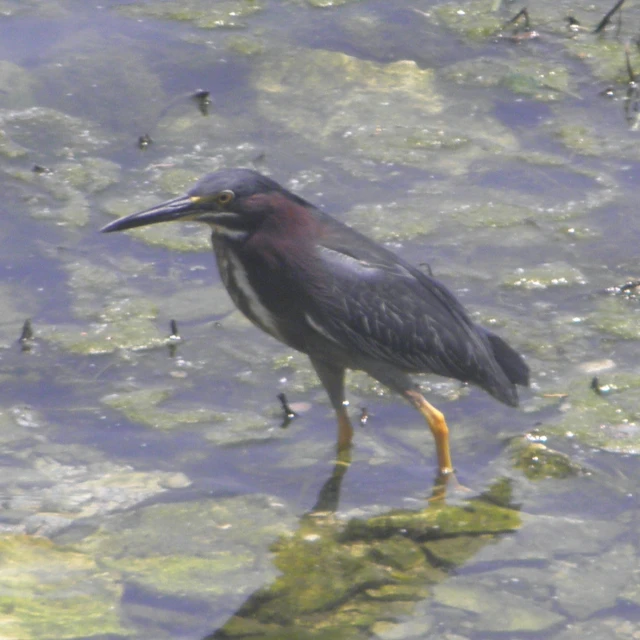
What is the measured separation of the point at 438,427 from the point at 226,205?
1204 mm

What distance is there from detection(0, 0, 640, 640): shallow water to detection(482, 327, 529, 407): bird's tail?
8.5 inches

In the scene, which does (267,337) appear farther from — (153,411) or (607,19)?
(607,19)

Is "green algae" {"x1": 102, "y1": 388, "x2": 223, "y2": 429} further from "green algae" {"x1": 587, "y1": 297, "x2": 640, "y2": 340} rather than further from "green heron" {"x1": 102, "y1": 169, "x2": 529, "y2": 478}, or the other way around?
"green algae" {"x1": 587, "y1": 297, "x2": 640, "y2": 340}

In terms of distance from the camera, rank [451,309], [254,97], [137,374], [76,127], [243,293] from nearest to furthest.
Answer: [243,293], [451,309], [137,374], [76,127], [254,97]

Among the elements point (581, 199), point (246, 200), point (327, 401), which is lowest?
point (327, 401)

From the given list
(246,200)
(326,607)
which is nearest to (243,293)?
(246,200)

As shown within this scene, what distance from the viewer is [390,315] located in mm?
4977

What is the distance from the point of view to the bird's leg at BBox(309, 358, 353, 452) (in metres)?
5.04

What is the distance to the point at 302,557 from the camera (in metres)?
4.42

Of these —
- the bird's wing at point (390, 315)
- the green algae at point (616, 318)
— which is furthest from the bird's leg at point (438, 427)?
the green algae at point (616, 318)

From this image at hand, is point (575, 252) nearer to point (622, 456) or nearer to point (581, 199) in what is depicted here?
point (581, 199)

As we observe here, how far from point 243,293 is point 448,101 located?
142 inches

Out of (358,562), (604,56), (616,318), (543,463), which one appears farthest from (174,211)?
(604,56)

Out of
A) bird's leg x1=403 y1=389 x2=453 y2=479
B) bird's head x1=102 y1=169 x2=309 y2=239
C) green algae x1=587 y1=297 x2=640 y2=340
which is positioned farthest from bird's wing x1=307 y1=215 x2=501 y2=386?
green algae x1=587 y1=297 x2=640 y2=340
